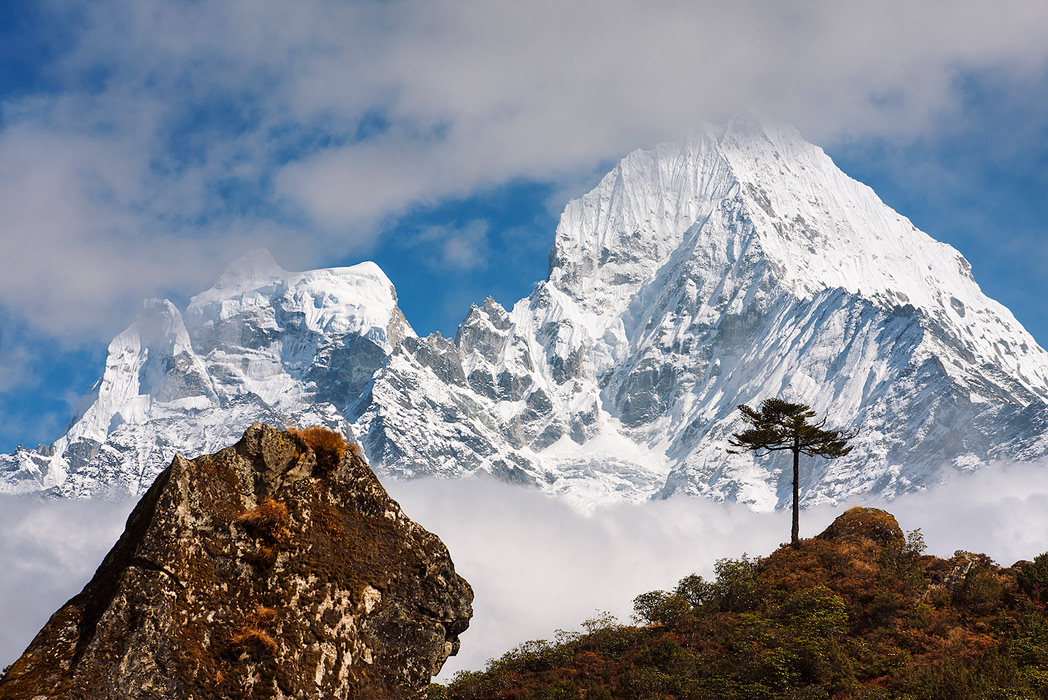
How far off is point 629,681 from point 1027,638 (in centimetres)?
1339

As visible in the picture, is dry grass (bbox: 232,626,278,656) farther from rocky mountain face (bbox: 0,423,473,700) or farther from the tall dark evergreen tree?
the tall dark evergreen tree

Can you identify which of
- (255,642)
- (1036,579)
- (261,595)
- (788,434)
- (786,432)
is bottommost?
(255,642)

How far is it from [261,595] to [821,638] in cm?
2519


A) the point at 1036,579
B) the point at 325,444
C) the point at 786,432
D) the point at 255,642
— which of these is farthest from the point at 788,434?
the point at 255,642

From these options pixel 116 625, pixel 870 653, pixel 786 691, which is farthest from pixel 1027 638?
pixel 116 625

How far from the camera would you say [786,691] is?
1161 inches

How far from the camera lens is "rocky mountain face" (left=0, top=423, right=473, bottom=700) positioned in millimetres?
12305

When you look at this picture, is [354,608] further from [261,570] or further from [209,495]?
[209,495]

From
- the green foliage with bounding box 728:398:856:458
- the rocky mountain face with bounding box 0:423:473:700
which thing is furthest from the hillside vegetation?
the rocky mountain face with bounding box 0:423:473:700

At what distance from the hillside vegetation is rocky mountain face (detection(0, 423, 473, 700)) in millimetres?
18604

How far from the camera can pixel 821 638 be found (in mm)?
33188

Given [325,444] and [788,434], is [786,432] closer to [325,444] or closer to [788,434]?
[788,434]

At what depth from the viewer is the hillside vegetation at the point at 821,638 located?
2959 cm

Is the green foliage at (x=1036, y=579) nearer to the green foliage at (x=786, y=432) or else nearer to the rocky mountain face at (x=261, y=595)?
the green foliage at (x=786, y=432)
